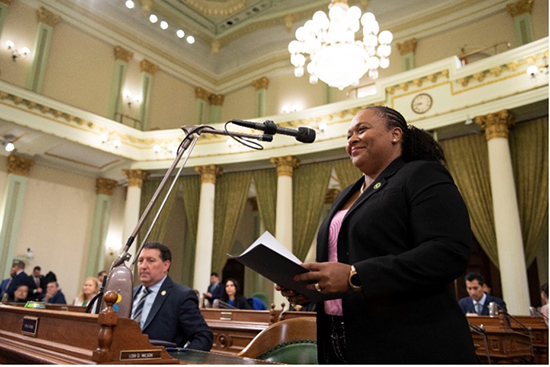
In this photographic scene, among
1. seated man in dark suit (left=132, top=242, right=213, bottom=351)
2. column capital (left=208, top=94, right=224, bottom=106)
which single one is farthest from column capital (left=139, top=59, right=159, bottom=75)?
seated man in dark suit (left=132, top=242, right=213, bottom=351)

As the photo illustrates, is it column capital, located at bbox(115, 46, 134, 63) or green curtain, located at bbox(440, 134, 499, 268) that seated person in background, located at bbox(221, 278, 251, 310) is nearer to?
green curtain, located at bbox(440, 134, 499, 268)

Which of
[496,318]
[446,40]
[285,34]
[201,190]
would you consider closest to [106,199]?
[201,190]

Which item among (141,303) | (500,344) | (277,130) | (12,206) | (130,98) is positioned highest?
(130,98)

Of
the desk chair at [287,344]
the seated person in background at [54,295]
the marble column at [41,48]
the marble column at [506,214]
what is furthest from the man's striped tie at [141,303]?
the marble column at [41,48]

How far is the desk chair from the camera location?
2049 millimetres

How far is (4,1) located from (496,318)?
10.9 metres

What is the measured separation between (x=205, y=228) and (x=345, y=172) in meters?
3.37

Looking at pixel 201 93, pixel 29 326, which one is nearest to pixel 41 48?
pixel 201 93

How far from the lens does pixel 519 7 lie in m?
9.48

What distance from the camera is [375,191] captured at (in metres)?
1.47

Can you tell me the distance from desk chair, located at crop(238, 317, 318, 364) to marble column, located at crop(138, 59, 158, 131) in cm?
1067

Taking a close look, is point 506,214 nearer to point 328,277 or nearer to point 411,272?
point 411,272

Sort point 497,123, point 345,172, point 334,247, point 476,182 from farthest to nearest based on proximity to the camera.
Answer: point 345,172 < point 476,182 < point 497,123 < point 334,247

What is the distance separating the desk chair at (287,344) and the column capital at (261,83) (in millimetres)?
11081
